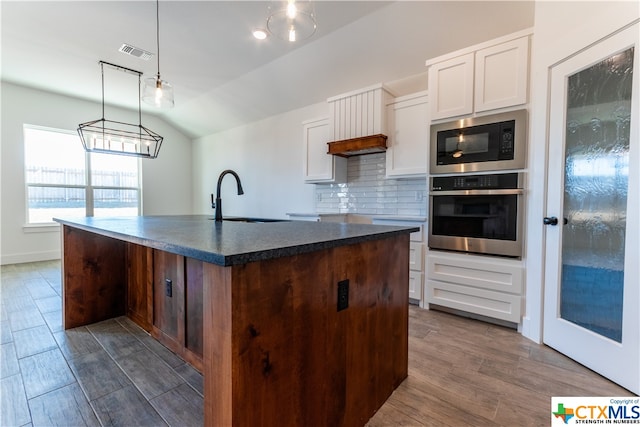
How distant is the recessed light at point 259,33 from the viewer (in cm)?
319

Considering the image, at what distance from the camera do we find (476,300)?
2521 millimetres

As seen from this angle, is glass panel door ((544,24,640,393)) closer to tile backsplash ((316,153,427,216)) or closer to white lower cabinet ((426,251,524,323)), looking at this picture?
white lower cabinet ((426,251,524,323))

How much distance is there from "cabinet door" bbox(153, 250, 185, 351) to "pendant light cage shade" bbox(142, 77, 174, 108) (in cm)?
165

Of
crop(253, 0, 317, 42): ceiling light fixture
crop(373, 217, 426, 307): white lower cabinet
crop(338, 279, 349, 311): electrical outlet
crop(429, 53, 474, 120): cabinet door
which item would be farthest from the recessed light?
crop(338, 279, 349, 311): electrical outlet

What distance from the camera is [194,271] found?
1.70 meters

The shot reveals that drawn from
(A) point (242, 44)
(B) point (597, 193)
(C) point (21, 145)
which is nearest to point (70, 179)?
(C) point (21, 145)

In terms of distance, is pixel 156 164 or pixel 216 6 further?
pixel 156 164

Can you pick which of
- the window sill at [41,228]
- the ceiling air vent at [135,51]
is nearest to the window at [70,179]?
the window sill at [41,228]

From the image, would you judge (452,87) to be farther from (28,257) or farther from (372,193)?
(28,257)

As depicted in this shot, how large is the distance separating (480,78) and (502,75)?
0.53 feet

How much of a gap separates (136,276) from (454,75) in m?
3.30

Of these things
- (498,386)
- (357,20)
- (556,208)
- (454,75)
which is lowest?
(498,386)

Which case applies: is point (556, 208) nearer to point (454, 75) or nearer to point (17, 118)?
point (454, 75)

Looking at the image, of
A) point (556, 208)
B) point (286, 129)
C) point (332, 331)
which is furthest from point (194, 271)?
point (286, 129)
